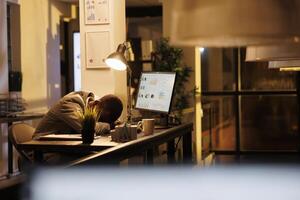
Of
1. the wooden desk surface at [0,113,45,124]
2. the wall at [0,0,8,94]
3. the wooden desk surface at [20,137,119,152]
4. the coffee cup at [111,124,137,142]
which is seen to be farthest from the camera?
the wall at [0,0,8,94]

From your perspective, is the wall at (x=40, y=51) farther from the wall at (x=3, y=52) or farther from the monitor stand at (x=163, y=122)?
the monitor stand at (x=163, y=122)

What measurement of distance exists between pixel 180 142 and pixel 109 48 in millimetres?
1503

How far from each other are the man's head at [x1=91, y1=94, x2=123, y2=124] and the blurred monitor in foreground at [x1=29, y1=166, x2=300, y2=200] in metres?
2.72

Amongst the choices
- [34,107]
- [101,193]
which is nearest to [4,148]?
[34,107]

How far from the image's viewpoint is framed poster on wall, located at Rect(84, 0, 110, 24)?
5125mm

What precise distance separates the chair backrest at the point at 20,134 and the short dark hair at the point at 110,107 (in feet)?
1.85

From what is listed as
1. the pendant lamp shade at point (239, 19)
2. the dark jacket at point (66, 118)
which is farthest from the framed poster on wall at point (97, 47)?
the pendant lamp shade at point (239, 19)

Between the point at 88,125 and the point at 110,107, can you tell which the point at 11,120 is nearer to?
the point at 110,107

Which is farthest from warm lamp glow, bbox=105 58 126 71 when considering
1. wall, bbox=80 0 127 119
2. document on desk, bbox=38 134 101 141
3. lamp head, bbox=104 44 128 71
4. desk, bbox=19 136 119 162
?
wall, bbox=80 0 127 119

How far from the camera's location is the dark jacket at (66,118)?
3.40 m

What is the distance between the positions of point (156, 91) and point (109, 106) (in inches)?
23.3

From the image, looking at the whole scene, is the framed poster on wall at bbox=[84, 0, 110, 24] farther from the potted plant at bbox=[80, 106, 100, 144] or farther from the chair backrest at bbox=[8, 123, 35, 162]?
the potted plant at bbox=[80, 106, 100, 144]

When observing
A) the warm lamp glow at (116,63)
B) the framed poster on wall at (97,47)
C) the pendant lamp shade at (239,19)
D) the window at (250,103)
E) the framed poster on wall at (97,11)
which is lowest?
the window at (250,103)

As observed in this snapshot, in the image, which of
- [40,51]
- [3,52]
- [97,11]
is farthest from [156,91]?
[40,51]
